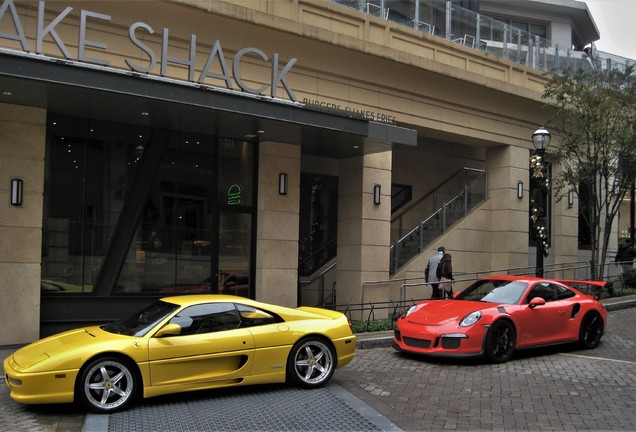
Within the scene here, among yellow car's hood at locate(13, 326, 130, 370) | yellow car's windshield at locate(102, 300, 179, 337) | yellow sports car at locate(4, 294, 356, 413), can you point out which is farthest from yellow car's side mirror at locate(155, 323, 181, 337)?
yellow car's hood at locate(13, 326, 130, 370)

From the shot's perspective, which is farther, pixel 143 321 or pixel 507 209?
pixel 507 209

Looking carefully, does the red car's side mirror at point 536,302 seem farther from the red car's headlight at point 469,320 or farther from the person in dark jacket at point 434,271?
the person in dark jacket at point 434,271

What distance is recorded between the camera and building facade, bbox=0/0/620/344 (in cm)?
1084

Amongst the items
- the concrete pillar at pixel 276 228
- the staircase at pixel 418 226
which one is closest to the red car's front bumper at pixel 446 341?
the concrete pillar at pixel 276 228

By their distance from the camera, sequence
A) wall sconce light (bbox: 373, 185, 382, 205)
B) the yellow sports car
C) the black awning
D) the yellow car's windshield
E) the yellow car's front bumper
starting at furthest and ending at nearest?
wall sconce light (bbox: 373, 185, 382, 205)
the black awning
the yellow car's windshield
the yellow sports car
the yellow car's front bumper

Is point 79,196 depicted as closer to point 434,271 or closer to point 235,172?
point 235,172

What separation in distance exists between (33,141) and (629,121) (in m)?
14.9

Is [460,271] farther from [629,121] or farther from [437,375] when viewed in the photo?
[437,375]

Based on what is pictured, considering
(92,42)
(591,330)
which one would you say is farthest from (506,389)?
(92,42)

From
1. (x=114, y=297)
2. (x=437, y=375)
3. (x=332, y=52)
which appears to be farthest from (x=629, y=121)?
(x=114, y=297)

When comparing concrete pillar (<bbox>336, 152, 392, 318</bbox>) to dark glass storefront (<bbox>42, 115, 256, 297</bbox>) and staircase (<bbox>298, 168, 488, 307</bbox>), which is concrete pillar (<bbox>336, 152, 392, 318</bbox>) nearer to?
staircase (<bbox>298, 168, 488, 307</bbox>)

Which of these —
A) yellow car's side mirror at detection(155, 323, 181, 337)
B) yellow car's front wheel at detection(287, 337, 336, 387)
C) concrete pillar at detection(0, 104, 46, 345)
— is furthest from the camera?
concrete pillar at detection(0, 104, 46, 345)

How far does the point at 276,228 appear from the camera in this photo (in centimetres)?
1395

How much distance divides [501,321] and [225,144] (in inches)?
289
